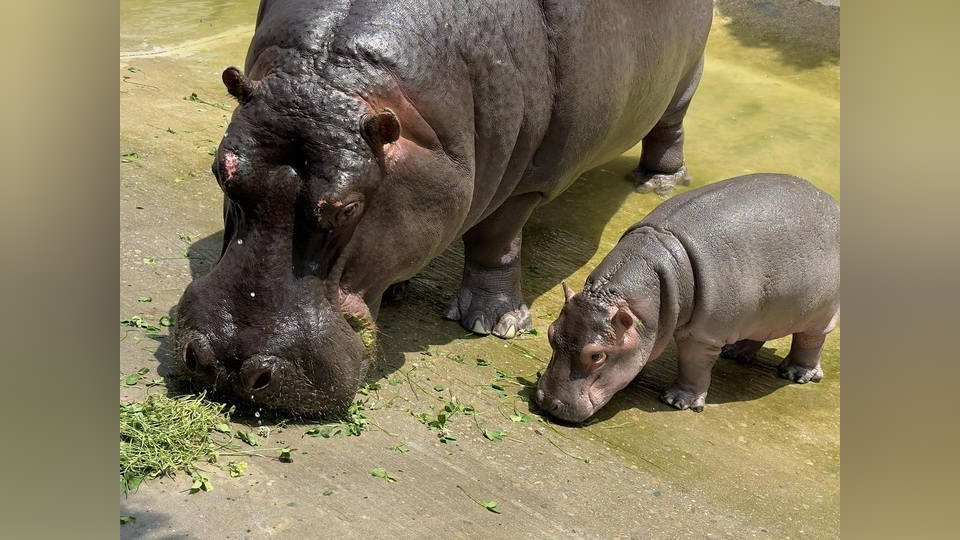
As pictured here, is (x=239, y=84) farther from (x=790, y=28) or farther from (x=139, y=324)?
(x=790, y=28)

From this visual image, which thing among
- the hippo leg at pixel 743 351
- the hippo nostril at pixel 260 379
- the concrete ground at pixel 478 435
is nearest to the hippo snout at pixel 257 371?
the hippo nostril at pixel 260 379

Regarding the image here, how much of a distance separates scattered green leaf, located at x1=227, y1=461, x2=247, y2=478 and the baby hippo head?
5.35ft

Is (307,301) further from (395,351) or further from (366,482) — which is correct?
(395,351)

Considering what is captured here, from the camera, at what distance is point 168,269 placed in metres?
5.24

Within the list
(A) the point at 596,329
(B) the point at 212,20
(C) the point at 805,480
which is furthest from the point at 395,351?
(B) the point at 212,20

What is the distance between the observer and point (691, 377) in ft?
16.5

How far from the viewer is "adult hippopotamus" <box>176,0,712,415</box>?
3.78 meters

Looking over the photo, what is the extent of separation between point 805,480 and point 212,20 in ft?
27.7

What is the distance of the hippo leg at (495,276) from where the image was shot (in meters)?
5.48

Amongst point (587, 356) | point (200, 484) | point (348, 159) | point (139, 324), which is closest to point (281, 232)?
point (348, 159)

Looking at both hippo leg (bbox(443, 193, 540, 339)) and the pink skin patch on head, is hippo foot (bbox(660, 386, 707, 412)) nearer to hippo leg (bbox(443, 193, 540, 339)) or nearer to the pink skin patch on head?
hippo leg (bbox(443, 193, 540, 339))

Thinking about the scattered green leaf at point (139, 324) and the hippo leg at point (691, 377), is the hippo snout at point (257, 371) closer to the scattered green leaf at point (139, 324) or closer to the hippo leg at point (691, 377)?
the scattered green leaf at point (139, 324)
